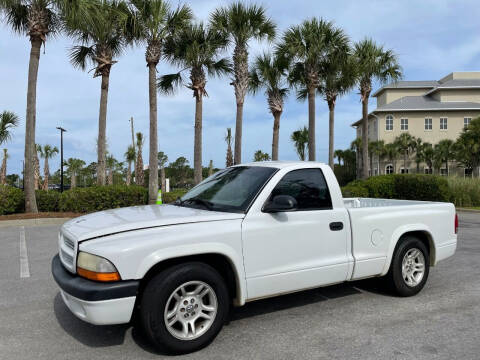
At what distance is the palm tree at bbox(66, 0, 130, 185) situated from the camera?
1592cm

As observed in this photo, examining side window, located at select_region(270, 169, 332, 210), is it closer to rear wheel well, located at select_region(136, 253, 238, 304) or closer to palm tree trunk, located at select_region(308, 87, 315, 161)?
rear wheel well, located at select_region(136, 253, 238, 304)

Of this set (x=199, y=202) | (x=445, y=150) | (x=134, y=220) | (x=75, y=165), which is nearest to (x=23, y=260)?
(x=199, y=202)

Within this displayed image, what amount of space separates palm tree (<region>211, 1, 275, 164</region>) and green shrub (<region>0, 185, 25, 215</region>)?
409 inches

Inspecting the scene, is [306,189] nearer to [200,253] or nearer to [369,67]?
[200,253]

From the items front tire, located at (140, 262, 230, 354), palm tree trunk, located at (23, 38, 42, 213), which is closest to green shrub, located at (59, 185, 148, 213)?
palm tree trunk, located at (23, 38, 42, 213)

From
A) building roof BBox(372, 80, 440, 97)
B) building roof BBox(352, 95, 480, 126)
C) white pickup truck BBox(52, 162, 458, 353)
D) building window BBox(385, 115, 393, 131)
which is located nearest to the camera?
white pickup truck BBox(52, 162, 458, 353)

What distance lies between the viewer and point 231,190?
437 cm

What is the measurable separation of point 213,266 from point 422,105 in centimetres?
5987

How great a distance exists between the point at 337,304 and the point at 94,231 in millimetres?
2984

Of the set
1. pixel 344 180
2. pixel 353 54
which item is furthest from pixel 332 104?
pixel 344 180

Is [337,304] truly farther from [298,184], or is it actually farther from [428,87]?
[428,87]

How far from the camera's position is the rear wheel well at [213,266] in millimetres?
3461

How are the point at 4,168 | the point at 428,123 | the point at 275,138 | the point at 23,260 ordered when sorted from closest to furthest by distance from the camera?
the point at 23,260
the point at 275,138
the point at 4,168
the point at 428,123

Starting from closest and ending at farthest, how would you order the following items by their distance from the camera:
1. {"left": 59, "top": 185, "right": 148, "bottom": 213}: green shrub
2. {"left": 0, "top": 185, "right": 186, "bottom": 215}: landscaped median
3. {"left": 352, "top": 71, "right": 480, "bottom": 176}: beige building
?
1. {"left": 0, "top": 185, "right": 186, "bottom": 215}: landscaped median
2. {"left": 59, "top": 185, "right": 148, "bottom": 213}: green shrub
3. {"left": 352, "top": 71, "right": 480, "bottom": 176}: beige building
